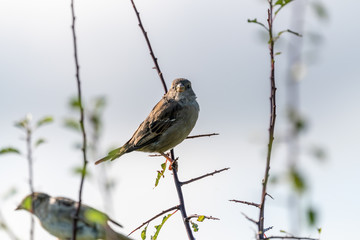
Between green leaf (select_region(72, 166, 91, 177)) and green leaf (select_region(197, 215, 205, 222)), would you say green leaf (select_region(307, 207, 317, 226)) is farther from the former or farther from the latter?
green leaf (select_region(197, 215, 205, 222))

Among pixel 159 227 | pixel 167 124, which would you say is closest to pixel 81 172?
pixel 159 227

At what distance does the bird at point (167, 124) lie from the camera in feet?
29.1

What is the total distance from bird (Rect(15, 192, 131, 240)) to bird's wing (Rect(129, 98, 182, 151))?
3.90m

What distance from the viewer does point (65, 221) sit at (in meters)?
4.80

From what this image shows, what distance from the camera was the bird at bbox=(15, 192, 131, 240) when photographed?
175 inches

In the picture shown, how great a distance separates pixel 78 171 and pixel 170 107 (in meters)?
6.54

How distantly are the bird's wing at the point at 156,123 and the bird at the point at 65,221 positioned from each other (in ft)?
12.8

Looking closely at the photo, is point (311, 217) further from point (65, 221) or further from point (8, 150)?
point (65, 221)

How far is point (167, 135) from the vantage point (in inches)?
347

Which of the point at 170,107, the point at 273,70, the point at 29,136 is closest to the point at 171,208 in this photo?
the point at 29,136

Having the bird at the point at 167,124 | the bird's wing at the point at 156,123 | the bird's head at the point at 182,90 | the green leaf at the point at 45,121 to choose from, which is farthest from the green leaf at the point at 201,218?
the bird's head at the point at 182,90

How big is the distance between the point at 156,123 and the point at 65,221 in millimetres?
4638

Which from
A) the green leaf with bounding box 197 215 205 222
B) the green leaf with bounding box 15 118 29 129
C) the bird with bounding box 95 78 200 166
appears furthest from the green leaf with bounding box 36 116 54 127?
the bird with bounding box 95 78 200 166

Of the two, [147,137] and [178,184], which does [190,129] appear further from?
[178,184]
